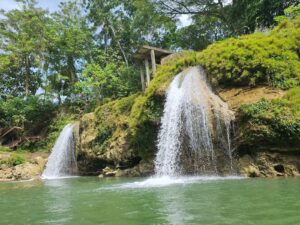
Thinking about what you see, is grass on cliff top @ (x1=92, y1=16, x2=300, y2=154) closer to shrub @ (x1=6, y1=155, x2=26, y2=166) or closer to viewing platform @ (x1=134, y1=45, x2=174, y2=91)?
viewing platform @ (x1=134, y1=45, x2=174, y2=91)

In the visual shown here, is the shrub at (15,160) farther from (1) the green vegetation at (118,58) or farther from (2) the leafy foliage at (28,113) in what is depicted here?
(2) the leafy foliage at (28,113)

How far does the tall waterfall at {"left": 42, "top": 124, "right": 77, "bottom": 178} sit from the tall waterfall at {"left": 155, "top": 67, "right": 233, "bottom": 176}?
9.24 metres

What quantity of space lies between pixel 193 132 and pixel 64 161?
11.7m

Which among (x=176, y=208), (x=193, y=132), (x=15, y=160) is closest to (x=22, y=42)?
(x=15, y=160)

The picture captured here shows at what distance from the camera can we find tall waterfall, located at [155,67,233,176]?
14.1 metres

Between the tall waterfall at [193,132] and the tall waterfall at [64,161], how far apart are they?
9.24m

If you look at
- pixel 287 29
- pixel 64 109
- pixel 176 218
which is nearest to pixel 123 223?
pixel 176 218

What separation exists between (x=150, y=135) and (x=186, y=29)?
16778 millimetres

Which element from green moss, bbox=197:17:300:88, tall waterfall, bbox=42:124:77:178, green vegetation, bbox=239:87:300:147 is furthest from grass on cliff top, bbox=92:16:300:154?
tall waterfall, bbox=42:124:77:178

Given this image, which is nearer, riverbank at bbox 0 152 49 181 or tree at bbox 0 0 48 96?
riverbank at bbox 0 152 49 181

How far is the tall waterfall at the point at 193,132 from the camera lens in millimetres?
14141

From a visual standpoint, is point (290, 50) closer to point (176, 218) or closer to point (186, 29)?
point (176, 218)

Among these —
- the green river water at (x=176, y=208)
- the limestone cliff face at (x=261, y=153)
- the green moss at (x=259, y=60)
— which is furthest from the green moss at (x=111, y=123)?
the green river water at (x=176, y=208)

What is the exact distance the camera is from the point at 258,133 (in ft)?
42.6
